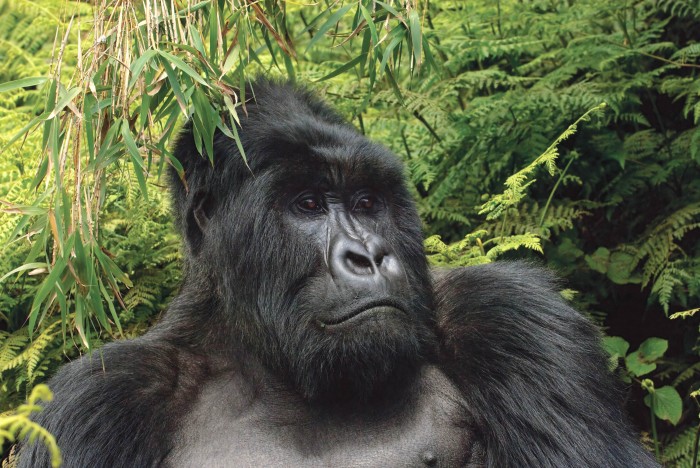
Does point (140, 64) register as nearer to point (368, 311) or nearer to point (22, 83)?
point (22, 83)

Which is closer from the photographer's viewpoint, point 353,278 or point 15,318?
point 353,278

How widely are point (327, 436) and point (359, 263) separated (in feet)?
2.08

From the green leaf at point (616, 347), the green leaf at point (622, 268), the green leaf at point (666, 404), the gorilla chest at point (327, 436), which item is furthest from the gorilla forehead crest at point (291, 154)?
the green leaf at point (622, 268)

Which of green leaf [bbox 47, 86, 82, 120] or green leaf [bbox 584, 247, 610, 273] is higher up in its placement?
green leaf [bbox 47, 86, 82, 120]

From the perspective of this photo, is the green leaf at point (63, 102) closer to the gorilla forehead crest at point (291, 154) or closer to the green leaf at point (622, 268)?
the gorilla forehead crest at point (291, 154)

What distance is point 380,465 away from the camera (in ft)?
10.6

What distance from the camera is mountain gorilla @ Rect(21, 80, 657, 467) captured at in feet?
10.4

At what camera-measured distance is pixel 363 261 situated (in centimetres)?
305

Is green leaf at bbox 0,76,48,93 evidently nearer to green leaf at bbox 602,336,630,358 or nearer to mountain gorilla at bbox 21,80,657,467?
mountain gorilla at bbox 21,80,657,467

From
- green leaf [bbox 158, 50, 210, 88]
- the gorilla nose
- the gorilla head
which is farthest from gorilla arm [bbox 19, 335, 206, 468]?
green leaf [bbox 158, 50, 210, 88]

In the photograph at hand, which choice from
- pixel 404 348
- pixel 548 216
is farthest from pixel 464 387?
pixel 548 216

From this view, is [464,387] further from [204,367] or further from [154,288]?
[154,288]

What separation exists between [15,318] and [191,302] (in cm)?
117

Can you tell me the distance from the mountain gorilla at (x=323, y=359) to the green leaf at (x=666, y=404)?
760 millimetres
